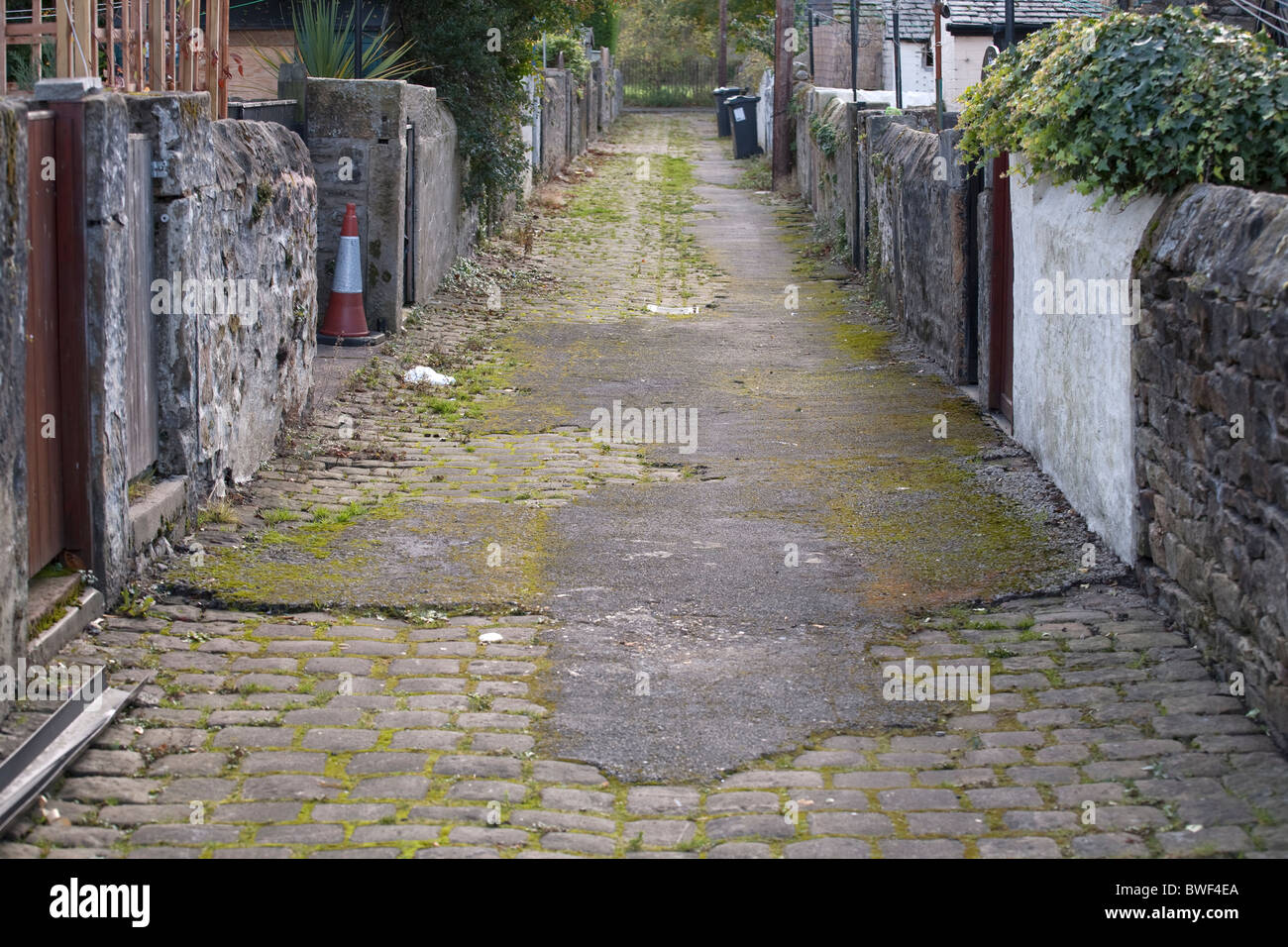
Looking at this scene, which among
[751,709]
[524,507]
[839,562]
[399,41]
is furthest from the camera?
[399,41]

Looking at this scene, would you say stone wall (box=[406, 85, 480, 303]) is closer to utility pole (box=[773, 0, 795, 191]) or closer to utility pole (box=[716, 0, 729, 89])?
utility pole (box=[773, 0, 795, 191])

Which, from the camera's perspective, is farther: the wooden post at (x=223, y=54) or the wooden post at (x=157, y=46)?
the wooden post at (x=223, y=54)

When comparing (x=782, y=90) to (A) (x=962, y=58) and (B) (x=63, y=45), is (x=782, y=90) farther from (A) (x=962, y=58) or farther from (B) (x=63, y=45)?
(B) (x=63, y=45)

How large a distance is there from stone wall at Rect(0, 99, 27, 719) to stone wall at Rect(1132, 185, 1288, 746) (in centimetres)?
A: 423

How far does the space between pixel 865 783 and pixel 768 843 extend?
0.55 m

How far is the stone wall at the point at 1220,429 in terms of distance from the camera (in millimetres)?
4652

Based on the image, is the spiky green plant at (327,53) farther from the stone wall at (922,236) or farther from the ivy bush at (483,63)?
the stone wall at (922,236)

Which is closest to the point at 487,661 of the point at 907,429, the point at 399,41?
the point at 907,429

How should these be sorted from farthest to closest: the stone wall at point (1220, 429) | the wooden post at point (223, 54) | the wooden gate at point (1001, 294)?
the wooden gate at point (1001, 294) → the wooden post at point (223, 54) → the stone wall at point (1220, 429)

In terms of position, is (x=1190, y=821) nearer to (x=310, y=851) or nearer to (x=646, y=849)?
(x=646, y=849)

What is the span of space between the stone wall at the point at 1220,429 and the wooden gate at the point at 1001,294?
122 inches

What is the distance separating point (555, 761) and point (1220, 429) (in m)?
2.72

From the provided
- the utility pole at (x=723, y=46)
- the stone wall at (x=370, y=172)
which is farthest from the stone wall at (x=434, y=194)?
the utility pole at (x=723, y=46)

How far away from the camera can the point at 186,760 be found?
4.54m
